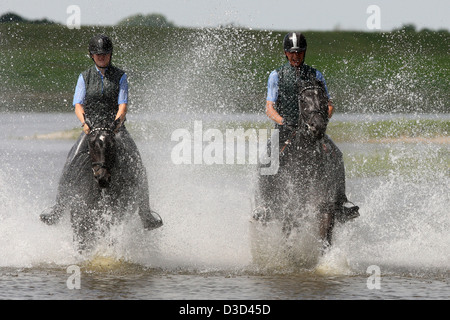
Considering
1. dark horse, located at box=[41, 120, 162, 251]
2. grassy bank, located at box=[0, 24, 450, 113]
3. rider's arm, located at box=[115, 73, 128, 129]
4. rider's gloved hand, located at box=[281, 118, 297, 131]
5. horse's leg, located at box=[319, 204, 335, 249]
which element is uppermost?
grassy bank, located at box=[0, 24, 450, 113]

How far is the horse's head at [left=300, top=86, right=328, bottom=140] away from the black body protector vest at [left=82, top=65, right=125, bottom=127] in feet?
8.10

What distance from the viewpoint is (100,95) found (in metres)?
12.6

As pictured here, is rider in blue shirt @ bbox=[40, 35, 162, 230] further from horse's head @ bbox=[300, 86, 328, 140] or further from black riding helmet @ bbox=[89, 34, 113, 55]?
horse's head @ bbox=[300, 86, 328, 140]

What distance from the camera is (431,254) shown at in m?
13.1

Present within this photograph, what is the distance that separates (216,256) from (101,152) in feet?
7.91

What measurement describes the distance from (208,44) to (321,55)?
87.8 metres

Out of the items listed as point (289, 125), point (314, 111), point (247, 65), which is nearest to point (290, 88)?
point (289, 125)

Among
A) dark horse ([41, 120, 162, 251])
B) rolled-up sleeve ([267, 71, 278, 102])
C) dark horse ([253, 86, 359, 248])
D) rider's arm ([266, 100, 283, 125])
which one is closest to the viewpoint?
dark horse ([253, 86, 359, 248])

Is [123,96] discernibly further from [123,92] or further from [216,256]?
[216,256]

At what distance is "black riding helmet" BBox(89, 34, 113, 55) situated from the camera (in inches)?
484
